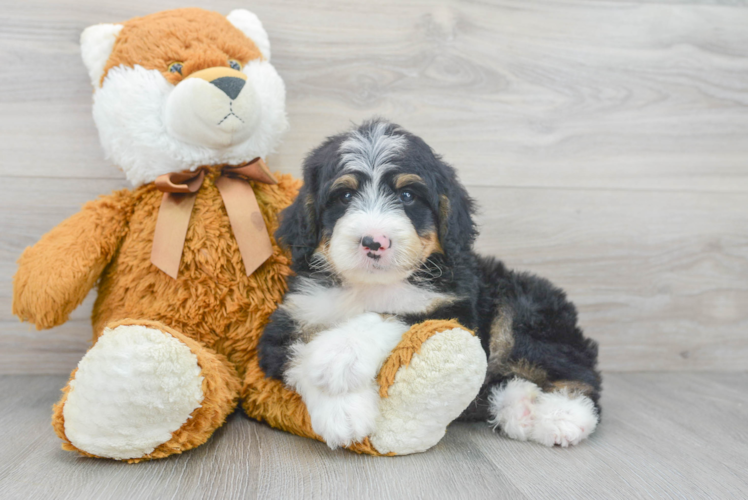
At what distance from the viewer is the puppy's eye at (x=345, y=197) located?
5.14 ft

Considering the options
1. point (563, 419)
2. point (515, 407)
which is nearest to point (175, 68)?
point (515, 407)

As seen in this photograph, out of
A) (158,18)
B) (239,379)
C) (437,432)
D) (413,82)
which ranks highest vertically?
(158,18)

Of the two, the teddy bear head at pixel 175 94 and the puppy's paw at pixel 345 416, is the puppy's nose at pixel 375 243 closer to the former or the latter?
the puppy's paw at pixel 345 416

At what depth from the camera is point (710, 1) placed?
8.61 feet

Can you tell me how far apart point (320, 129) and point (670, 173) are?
1.68m

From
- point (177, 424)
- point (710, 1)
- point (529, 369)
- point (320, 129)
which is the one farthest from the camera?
point (710, 1)

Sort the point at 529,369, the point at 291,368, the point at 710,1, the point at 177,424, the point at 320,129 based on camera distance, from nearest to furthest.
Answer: the point at 177,424 → the point at 291,368 → the point at 529,369 → the point at 320,129 → the point at 710,1

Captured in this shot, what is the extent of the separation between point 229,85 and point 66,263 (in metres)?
0.75

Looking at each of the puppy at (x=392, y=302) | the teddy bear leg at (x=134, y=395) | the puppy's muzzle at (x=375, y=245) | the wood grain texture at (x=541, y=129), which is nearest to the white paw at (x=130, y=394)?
the teddy bear leg at (x=134, y=395)

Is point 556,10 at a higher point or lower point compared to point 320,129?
higher

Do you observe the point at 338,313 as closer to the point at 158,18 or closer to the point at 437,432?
the point at 437,432

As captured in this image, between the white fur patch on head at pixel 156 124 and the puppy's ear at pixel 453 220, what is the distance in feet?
2.27

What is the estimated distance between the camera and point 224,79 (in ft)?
5.68

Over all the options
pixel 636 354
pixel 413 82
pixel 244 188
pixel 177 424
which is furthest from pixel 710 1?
pixel 177 424
